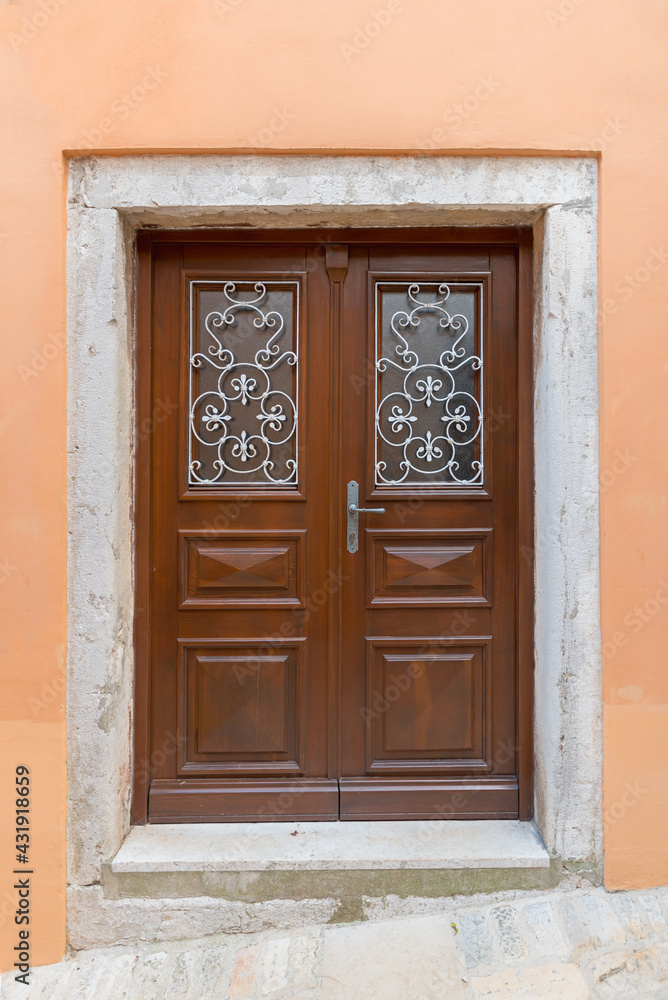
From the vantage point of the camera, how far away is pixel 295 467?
9.45ft

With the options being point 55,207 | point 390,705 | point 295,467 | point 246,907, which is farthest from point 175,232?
point 246,907

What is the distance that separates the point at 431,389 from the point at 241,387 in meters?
0.84

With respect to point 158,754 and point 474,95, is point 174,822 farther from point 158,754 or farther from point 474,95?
point 474,95

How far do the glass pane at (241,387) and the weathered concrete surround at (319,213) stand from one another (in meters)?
0.34

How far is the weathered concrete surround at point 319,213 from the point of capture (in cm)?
260

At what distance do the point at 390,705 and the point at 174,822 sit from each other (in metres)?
1.07

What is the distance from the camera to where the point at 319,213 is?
8.80 ft
